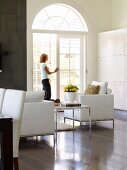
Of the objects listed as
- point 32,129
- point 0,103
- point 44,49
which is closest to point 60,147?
point 32,129

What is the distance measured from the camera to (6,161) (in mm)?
3730

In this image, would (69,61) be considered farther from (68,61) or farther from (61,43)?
(61,43)

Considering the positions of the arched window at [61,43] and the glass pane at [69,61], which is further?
the glass pane at [69,61]

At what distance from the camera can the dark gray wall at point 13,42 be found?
9008 millimetres

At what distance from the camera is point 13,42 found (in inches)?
365

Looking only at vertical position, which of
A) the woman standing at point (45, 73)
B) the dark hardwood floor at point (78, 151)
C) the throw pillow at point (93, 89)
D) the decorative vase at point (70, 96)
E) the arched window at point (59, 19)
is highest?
the arched window at point (59, 19)

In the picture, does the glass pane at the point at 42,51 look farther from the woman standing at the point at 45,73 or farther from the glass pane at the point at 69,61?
the woman standing at the point at 45,73

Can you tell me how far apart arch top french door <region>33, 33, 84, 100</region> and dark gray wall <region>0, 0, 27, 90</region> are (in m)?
1.48

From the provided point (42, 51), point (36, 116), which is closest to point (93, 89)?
point (36, 116)

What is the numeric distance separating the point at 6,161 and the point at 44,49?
7333 mm

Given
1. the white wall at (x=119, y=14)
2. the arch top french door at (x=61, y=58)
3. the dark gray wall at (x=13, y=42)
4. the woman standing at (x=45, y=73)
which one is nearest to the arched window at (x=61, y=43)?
the arch top french door at (x=61, y=58)

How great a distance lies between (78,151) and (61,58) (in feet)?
18.9

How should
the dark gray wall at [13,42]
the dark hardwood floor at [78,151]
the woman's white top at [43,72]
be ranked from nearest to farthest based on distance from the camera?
the dark hardwood floor at [78,151] < the dark gray wall at [13,42] < the woman's white top at [43,72]

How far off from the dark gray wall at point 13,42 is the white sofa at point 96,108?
1.77 m
